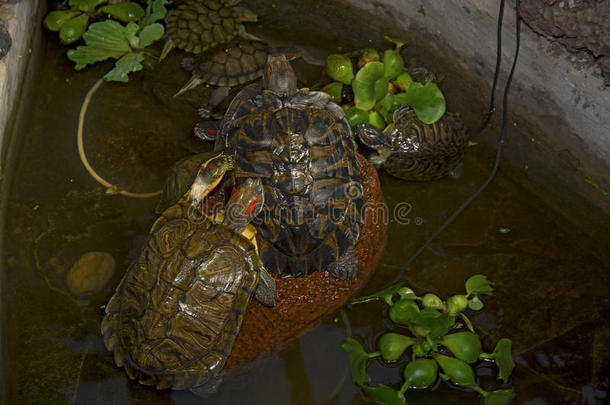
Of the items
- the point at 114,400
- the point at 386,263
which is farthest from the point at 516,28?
the point at 114,400

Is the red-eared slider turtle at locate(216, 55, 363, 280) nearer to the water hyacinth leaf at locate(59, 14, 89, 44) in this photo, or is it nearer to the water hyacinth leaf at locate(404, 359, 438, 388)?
the water hyacinth leaf at locate(404, 359, 438, 388)

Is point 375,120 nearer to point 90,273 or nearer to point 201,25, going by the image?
point 201,25

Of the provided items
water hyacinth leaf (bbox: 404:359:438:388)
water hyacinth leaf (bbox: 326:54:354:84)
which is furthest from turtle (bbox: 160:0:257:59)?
water hyacinth leaf (bbox: 404:359:438:388)

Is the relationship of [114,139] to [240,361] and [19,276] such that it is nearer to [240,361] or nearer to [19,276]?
[19,276]

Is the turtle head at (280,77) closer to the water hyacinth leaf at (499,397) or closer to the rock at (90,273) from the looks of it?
the rock at (90,273)

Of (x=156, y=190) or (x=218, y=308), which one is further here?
(x=156, y=190)

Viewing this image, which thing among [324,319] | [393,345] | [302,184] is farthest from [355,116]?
[393,345]
